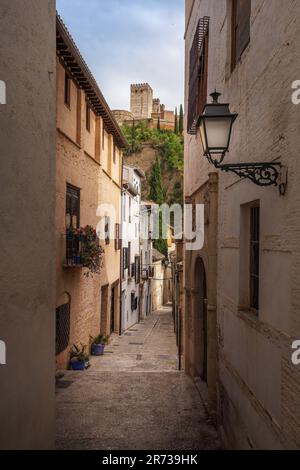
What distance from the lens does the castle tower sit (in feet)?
262

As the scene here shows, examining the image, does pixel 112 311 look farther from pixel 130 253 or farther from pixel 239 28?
pixel 239 28

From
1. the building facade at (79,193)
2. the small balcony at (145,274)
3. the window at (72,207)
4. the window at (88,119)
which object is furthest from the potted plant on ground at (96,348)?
the small balcony at (145,274)

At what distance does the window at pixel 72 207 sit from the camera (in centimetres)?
1216

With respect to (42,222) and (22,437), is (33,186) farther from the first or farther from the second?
(22,437)

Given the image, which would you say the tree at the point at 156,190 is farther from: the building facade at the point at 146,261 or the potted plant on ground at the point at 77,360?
the potted plant on ground at the point at 77,360

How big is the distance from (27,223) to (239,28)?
166 inches

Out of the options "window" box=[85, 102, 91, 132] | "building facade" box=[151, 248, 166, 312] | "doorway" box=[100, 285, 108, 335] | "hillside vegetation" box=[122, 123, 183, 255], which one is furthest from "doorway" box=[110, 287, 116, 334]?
"hillside vegetation" box=[122, 123, 183, 255]

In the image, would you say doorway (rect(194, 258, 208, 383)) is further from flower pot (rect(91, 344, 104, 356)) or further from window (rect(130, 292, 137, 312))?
window (rect(130, 292, 137, 312))

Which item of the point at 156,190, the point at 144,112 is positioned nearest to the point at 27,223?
the point at 156,190

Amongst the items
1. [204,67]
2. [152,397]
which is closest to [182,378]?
[152,397]

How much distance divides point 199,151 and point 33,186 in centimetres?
573

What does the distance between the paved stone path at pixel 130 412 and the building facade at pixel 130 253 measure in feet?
37.1

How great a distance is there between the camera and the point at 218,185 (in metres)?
7.88

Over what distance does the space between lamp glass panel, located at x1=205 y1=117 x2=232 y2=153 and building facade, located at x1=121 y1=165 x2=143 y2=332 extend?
18.3 meters
